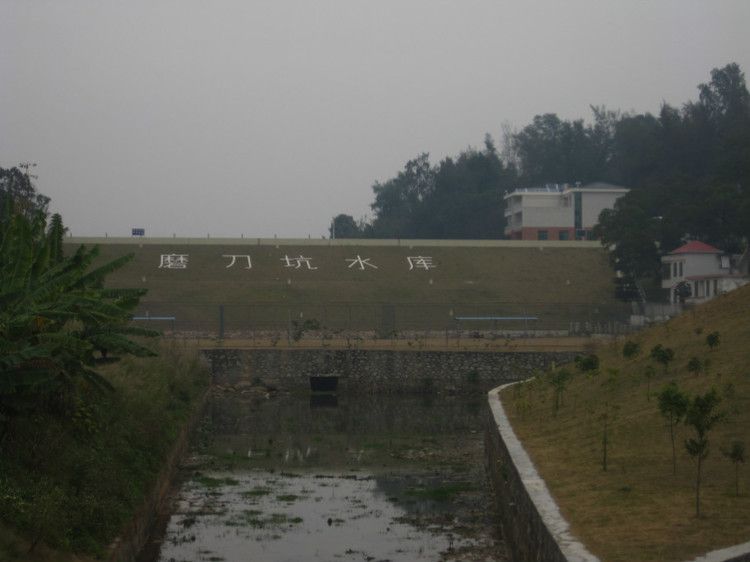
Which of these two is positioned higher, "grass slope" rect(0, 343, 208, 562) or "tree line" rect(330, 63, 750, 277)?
"tree line" rect(330, 63, 750, 277)

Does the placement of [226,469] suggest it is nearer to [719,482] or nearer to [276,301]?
[719,482]

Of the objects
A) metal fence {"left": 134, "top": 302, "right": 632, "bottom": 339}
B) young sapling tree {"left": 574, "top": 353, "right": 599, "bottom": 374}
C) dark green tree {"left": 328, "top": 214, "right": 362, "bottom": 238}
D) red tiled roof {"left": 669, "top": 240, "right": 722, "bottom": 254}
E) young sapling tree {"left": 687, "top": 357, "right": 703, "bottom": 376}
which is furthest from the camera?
dark green tree {"left": 328, "top": 214, "right": 362, "bottom": 238}

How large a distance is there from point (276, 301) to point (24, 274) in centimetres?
4189

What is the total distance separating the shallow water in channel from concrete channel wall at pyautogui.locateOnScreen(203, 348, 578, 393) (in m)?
7.35

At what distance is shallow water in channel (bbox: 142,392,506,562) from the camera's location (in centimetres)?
1628

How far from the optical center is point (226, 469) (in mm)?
23594

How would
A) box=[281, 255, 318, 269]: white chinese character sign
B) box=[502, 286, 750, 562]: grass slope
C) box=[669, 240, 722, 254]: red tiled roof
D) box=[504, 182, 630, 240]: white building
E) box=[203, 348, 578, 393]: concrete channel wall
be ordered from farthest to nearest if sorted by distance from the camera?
box=[504, 182, 630, 240]: white building < box=[281, 255, 318, 269]: white chinese character sign < box=[669, 240, 722, 254]: red tiled roof < box=[203, 348, 578, 393]: concrete channel wall < box=[502, 286, 750, 562]: grass slope

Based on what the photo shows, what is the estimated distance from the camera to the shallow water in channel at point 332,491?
1628 centimetres

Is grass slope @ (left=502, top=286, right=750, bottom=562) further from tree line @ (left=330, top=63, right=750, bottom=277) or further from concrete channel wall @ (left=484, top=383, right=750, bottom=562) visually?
tree line @ (left=330, top=63, right=750, bottom=277)

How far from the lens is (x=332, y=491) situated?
69.3 feet

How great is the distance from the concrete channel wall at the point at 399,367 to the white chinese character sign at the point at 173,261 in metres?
23.7

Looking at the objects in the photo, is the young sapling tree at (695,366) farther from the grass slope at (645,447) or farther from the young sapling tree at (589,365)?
the young sapling tree at (589,365)

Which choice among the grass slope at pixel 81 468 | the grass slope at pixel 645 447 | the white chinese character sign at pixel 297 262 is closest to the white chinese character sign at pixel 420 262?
the white chinese character sign at pixel 297 262

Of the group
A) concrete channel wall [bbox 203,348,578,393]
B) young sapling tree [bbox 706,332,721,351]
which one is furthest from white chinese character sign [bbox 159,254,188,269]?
young sapling tree [bbox 706,332,721,351]
